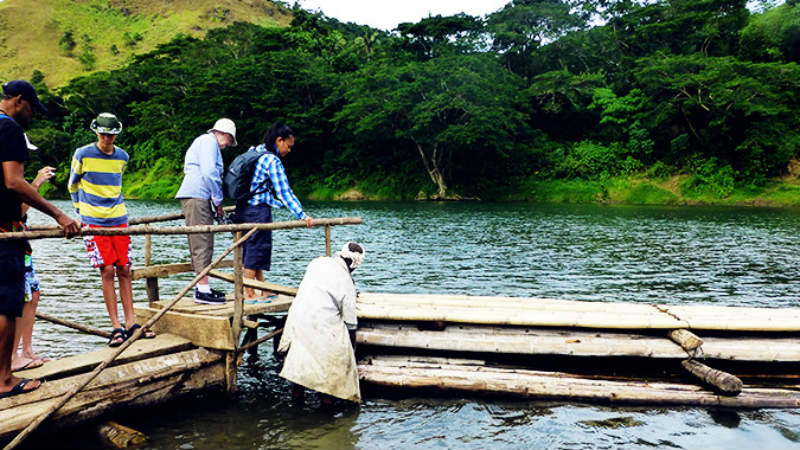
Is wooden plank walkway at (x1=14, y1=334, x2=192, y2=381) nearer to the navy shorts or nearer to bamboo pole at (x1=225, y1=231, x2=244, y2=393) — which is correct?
bamboo pole at (x1=225, y1=231, x2=244, y2=393)

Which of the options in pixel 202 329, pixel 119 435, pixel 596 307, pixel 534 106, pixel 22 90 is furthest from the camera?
pixel 534 106

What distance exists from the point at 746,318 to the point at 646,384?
1.77 meters

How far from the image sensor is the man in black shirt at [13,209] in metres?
4.29

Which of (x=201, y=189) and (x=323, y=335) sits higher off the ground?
(x=201, y=189)

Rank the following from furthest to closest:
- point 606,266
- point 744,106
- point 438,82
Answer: point 438,82 < point 744,106 < point 606,266

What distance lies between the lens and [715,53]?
148ft

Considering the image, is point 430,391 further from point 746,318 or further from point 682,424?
point 746,318

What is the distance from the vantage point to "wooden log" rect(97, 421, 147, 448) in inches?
198

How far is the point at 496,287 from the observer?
13.2 meters

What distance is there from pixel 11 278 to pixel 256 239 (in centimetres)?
318

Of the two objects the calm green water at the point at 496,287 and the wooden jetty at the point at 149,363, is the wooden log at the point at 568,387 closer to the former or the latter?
the calm green water at the point at 496,287

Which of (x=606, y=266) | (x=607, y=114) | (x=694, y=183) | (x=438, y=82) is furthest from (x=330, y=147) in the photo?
(x=606, y=266)

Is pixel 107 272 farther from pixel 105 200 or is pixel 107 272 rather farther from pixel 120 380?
pixel 120 380

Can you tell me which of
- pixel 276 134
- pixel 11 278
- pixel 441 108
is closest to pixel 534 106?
pixel 441 108
